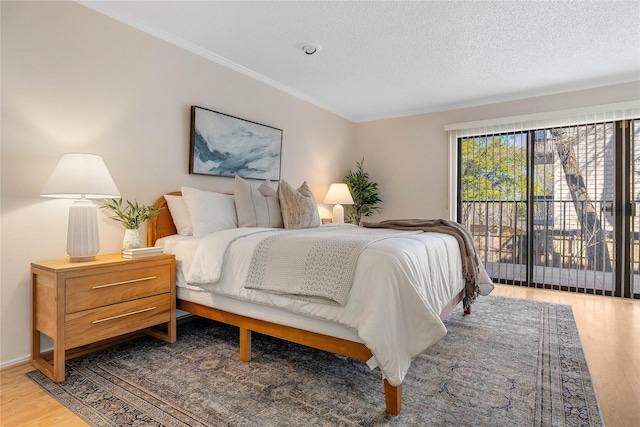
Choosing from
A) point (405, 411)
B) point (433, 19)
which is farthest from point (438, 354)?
point (433, 19)

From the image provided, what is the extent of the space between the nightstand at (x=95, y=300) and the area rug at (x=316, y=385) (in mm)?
200

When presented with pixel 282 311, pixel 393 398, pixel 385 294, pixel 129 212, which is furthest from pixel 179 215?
pixel 393 398

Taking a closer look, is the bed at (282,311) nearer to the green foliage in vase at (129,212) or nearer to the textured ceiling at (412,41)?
the green foliage in vase at (129,212)

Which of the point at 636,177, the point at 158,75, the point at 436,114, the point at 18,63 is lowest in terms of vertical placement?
the point at 636,177

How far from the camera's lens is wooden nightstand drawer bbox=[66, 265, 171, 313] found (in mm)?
1953

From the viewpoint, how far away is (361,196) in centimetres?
525

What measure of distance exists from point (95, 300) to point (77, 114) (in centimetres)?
131

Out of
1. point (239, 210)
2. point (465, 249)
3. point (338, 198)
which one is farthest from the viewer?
point (338, 198)

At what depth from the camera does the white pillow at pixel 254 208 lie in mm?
2906

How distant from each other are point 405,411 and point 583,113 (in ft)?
13.4

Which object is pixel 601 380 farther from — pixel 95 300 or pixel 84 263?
pixel 84 263

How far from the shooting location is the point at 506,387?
1877mm

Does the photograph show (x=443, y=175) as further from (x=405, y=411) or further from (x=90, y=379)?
(x=90, y=379)

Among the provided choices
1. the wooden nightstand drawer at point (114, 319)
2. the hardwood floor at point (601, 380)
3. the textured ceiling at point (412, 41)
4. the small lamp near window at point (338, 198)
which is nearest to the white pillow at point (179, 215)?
the wooden nightstand drawer at point (114, 319)
